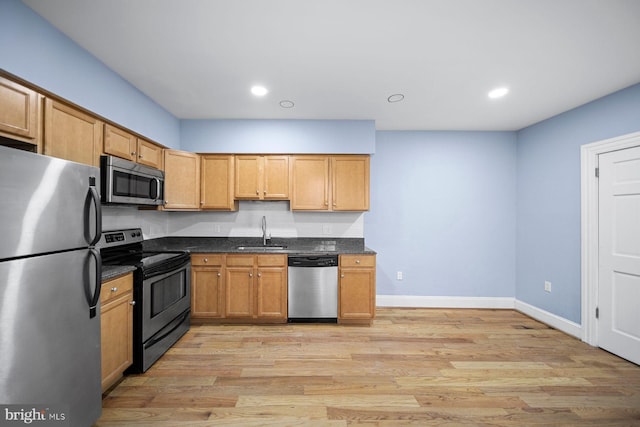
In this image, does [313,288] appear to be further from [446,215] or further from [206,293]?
[446,215]

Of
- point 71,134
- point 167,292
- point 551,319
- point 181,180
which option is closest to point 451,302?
point 551,319

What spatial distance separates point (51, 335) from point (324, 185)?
2930 mm

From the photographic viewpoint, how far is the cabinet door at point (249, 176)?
3.71 m

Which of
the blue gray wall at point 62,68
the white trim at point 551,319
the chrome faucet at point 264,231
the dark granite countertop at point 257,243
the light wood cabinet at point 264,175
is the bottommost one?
the white trim at point 551,319

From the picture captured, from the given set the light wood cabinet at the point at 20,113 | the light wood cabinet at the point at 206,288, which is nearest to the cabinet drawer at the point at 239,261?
the light wood cabinet at the point at 206,288

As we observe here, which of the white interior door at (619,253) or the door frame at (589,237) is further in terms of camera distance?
the door frame at (589,237)

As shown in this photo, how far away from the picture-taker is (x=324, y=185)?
12.2ft

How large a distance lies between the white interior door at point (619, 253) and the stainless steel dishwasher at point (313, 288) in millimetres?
2901

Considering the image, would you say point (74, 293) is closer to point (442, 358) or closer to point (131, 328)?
point (131, 328)

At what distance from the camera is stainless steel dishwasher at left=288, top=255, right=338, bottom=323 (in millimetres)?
3404

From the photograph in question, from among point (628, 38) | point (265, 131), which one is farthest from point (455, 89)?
point (265, 131)

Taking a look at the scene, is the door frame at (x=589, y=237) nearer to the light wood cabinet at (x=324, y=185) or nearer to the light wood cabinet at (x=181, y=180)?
the light wood cabinet at (x=324, y=185)

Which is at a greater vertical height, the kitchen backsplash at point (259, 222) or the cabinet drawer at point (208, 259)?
the kitchen backsplash at point (259, 222)

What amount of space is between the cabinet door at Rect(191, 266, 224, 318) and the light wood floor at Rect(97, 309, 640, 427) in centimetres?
21
